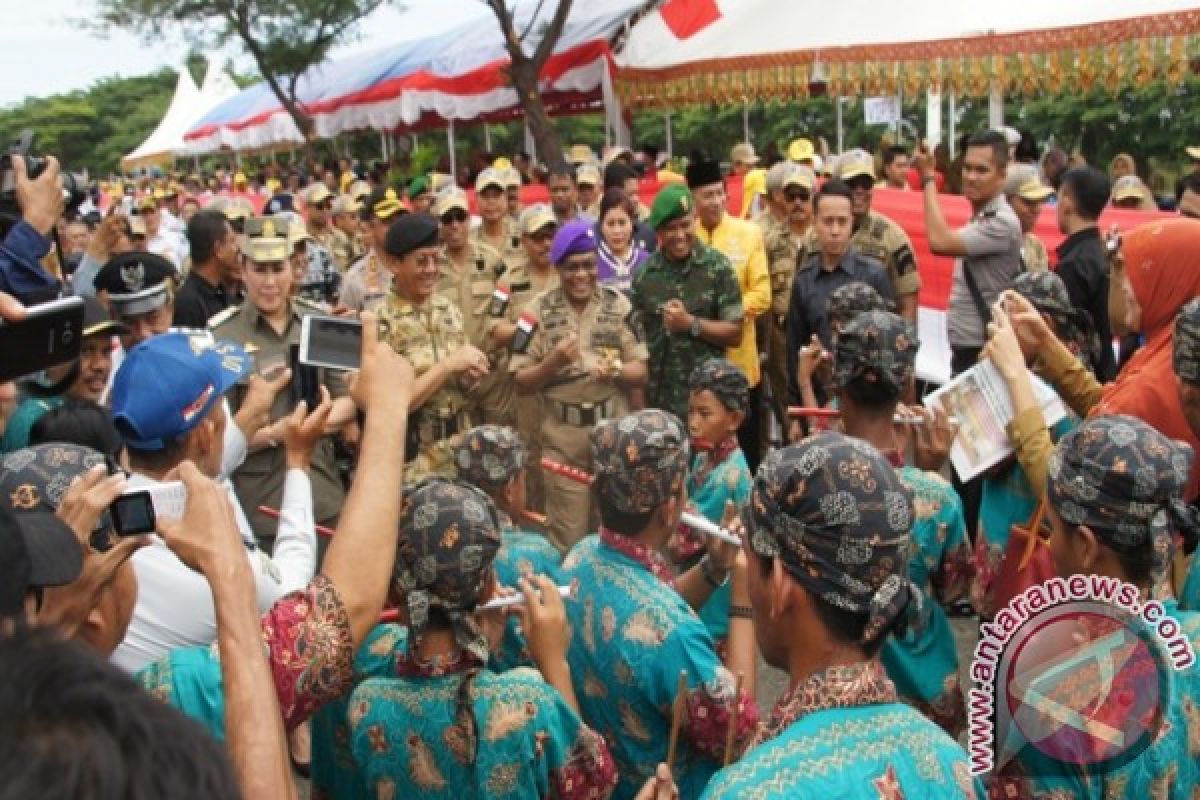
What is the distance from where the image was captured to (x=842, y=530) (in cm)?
207

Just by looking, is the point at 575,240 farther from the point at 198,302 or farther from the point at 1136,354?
the point at 1136,354

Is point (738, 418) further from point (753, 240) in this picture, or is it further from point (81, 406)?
point (753, 240)

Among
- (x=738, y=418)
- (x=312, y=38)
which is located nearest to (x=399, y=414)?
(x=738, y=418)

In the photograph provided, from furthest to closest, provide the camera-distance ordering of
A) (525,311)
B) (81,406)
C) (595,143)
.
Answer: (595,143), (525,311), (81,406)

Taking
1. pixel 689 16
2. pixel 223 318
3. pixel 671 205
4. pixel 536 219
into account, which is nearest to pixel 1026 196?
pixel 671 205

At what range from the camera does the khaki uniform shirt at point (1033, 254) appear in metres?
7.11

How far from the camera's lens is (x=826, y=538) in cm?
207

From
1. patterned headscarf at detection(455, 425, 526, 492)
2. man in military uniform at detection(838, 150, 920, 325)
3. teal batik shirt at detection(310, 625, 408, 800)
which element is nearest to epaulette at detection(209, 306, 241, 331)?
patterned headscarf at detection(455, 425, 526, 492)

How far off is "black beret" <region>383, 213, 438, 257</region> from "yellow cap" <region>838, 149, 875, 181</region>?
3.19 meters

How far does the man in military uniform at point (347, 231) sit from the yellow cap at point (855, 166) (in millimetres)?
4785

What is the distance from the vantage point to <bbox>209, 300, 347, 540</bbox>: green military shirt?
5.21 m

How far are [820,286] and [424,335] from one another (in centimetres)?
222

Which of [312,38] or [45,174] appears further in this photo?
[312,38]

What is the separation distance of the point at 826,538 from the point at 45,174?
12.8 ft
